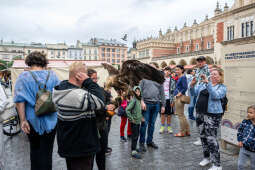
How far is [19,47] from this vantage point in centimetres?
9894

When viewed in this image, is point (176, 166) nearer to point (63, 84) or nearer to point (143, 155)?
point (143, 155)

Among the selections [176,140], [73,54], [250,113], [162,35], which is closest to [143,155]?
[176,140]

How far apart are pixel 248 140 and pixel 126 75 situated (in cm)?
250

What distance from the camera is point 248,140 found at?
3127 millimetres

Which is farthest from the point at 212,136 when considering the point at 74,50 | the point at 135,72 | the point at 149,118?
the point at 74,50

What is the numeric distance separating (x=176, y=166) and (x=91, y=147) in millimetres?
2308

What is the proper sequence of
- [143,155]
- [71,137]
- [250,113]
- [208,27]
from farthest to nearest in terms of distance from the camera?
[208,27]
[143,155]
[250,113]
[71,137]

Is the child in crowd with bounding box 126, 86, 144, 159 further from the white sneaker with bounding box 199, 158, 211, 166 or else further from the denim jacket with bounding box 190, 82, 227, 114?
the denim jacket with bounding box 190, 82, 227, 114

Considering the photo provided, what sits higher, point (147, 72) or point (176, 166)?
point (147, 72)

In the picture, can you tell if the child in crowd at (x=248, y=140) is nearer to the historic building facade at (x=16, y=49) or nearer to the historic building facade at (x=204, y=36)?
the historic building facade at (x=204, y=36)

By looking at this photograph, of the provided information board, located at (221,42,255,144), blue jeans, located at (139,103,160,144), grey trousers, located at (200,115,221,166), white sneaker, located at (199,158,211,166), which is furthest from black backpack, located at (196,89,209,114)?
blue jeans, located at (139,103,160,144)

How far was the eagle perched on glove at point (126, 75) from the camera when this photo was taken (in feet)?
13.5

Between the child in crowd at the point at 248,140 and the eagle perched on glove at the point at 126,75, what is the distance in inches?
87.4

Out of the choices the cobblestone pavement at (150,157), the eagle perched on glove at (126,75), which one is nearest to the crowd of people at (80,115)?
the eagle perched on glove at (126,75)
